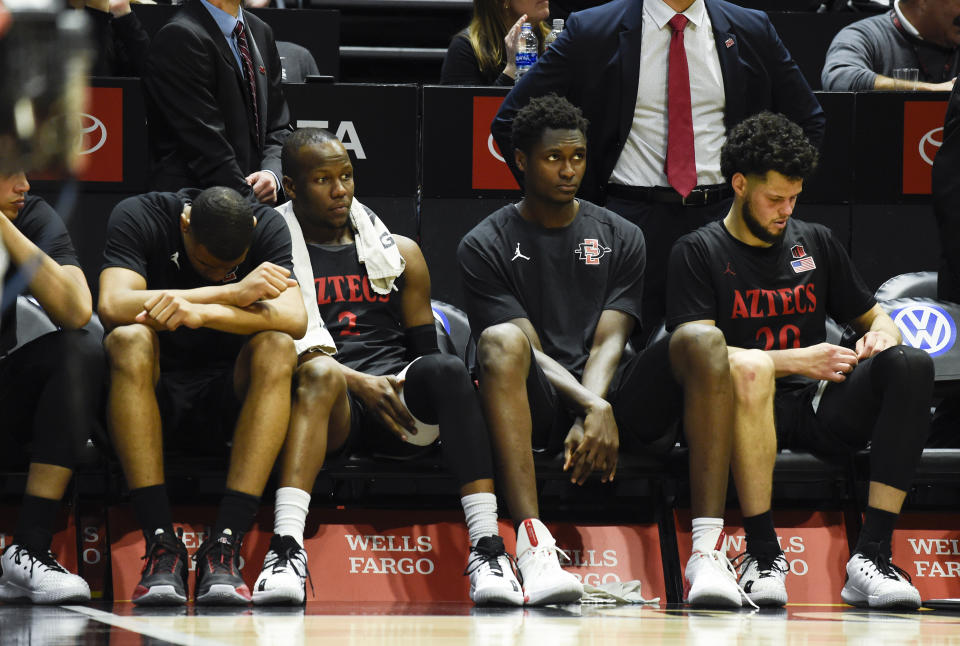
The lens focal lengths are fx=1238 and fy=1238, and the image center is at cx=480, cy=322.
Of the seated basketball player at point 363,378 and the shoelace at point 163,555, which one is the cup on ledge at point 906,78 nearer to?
the seated basketball player at point 363,378

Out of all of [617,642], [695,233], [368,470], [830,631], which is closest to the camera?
[617,642]

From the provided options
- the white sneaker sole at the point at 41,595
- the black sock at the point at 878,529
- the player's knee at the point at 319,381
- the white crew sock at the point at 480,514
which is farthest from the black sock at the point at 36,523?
the black sock at the point at 878,529

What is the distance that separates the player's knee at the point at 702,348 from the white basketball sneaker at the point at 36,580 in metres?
1.73

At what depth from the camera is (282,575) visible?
10.3 ft

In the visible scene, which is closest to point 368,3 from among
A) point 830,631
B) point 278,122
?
point 278,122

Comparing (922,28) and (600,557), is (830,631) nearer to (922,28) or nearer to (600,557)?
(600,557)

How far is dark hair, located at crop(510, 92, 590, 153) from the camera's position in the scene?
391 centimetres

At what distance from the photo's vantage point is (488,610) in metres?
3.06

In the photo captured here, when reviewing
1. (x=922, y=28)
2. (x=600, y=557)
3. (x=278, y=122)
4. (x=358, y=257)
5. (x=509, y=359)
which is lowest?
(x=600, y=557)

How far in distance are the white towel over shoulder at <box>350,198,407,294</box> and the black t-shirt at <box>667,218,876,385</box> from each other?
2.82 ft

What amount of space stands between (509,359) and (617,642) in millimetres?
1222

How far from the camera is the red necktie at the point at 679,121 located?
4090mm

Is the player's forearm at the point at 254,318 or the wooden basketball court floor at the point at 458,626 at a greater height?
the player's forearm at the point at 254,318

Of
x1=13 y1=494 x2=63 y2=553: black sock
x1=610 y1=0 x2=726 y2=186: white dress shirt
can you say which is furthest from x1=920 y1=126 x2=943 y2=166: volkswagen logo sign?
x1=13 y1=494 x2=63 y2=553: black sock
